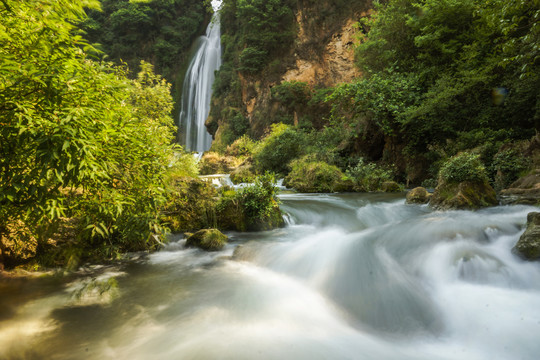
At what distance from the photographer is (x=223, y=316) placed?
336 centimetres

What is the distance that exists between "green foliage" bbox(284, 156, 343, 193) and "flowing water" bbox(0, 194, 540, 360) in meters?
6.55

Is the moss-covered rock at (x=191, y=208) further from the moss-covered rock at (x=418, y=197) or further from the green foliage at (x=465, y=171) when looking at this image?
the green foliage at (x=465, y=171)

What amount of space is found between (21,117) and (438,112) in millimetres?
12976

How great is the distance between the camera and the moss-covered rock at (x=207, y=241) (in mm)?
5602

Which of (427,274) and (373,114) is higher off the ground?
(373,114)

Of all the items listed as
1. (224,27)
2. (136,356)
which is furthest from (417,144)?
(224,27)

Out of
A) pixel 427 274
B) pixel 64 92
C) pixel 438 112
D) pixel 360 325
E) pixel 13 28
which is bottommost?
pixel 360 325

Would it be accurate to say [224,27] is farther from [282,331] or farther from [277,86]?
[282,331]

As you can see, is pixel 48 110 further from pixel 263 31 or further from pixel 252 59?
pixel 263 31

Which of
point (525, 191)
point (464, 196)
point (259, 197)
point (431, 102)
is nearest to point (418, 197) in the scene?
point (464, 196)

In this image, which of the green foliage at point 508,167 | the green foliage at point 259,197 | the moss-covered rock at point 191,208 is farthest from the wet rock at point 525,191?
the moss-covered rock at point 191,208

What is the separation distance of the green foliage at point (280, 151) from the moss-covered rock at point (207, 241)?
10.6 metres

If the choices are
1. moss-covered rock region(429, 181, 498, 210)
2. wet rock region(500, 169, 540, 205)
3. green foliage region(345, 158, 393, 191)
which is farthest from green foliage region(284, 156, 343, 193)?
wet rock region(500, 169, 540, 205)

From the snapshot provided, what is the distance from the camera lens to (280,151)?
15945mm
